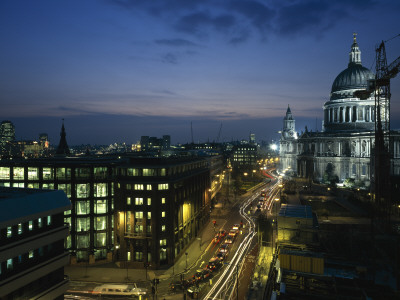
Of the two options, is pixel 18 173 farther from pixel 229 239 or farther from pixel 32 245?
pixel 229 239

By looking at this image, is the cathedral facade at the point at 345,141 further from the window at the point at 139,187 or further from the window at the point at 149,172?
the window at the point at 139,187

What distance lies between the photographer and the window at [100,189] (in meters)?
57.0

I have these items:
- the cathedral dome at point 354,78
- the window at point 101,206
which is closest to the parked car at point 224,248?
the window at point 101,206

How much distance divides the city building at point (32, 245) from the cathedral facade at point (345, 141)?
341ft

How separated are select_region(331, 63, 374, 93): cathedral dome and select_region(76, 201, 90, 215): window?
5274 inches

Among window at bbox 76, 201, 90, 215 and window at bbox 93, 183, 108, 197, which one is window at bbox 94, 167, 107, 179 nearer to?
window at bbox 93, 183, 108, 197

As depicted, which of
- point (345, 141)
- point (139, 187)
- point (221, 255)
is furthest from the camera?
point (345, 141)

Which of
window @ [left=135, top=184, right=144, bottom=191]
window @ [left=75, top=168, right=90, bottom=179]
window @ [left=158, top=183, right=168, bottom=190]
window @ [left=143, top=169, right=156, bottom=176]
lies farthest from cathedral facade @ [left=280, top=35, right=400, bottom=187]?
window @ [left=75, top=168, right=90, bottom=179]

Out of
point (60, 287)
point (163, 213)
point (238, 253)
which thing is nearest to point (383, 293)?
point (238, 253)

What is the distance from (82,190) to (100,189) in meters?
3.06

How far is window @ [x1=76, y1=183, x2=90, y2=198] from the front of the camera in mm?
56188

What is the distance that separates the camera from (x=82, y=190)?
56.4 meters

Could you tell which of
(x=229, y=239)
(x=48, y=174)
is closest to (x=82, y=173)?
(x=48, y=174)

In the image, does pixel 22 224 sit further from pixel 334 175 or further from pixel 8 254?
pixel 334 175
